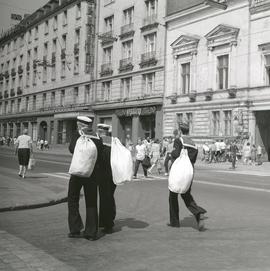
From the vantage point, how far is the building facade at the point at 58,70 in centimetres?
5078

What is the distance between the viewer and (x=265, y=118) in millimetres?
33281

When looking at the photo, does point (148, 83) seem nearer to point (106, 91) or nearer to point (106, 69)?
point (106, 69)

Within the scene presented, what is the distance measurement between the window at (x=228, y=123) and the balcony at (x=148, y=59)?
32.8 feet

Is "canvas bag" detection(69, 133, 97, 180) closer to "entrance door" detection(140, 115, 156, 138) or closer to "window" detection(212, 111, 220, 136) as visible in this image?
"window" detection(212, 111, 220, 136)

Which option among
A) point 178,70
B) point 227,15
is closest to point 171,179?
point 227,15

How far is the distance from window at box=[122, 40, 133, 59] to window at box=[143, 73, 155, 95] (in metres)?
3.52

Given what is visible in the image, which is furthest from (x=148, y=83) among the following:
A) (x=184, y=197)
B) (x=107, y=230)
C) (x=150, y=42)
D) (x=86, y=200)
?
(x=86, y=200)

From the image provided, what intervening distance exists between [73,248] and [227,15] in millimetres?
31841

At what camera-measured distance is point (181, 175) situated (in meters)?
7.56

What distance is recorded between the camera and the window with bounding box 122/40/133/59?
4559 cm

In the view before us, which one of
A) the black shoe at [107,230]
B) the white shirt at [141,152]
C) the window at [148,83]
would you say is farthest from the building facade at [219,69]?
the black shoe at [107,230]

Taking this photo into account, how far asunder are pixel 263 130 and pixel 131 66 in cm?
1607

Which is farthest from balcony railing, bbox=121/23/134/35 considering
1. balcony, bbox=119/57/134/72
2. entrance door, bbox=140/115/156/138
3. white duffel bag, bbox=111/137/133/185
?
white duffel bag, bbox=111/137/133/185

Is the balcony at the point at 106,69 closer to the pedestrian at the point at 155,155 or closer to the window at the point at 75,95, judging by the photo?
the window at the point at 75,95
